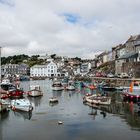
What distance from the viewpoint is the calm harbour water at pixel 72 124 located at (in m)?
27.9

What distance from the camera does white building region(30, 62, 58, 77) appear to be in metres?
188

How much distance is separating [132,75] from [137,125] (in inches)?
2414

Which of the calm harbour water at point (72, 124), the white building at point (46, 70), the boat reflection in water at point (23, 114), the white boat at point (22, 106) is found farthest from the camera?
the white building at point (46, 70)

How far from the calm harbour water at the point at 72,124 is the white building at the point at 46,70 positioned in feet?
474

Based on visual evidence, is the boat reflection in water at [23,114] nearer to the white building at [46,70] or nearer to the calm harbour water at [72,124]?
the calm harbour water at [72,124]

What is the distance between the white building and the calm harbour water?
144503 millimetres

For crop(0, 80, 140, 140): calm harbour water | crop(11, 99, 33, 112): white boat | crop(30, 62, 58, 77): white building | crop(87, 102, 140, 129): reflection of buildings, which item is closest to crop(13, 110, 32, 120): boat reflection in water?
crop(0, 80, 140, 140): calm harbour water

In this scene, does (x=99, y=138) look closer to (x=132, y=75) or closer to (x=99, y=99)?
(x=99, y=99)

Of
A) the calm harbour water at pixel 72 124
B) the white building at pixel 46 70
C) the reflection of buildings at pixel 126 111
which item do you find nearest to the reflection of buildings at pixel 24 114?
the calm harbour water at pixel 72 124

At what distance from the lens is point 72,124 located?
33.0 m

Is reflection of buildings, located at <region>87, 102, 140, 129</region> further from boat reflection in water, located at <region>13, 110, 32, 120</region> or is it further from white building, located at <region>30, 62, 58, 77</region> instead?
white building, located at <region>30, 62, 58, 77</region>

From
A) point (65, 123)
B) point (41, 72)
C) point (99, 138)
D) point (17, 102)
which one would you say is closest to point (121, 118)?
point (65, 123)

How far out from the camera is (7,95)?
→ 58.7 metres

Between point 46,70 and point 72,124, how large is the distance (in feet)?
515
